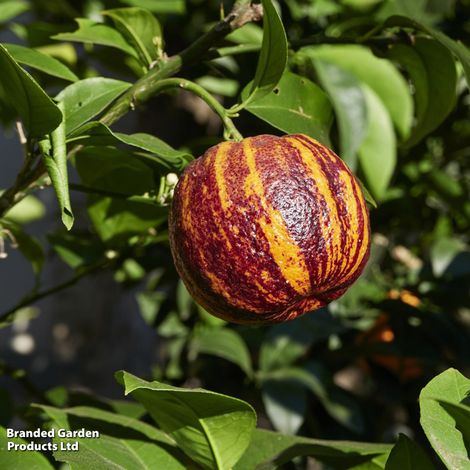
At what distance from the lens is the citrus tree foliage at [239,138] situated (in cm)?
70

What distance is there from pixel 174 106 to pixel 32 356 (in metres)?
1.04

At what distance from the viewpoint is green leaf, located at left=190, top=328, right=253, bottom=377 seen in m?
1.29

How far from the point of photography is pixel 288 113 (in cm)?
78

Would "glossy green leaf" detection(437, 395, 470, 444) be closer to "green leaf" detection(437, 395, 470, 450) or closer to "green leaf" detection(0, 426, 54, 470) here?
"green leaf" detection(437, 395, 470, 450)

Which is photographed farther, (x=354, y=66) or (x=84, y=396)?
(x=354, y=66)

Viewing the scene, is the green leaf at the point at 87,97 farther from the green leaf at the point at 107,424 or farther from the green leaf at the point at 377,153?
the green leaf at the point at 377,153

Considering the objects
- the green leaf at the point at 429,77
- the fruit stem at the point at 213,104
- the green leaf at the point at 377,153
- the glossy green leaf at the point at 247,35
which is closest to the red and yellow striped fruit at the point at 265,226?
the fruit stem at the point at 213,104

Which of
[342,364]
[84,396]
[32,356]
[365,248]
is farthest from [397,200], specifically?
[32,356]

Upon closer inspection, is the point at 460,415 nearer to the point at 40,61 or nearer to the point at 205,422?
the point at 205,422

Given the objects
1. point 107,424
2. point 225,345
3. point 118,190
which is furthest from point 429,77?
point 225,345

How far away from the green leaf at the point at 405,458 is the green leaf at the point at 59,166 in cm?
33

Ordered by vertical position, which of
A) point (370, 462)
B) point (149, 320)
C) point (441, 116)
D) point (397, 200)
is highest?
point (441, 116)

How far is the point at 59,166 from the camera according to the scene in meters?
0.65

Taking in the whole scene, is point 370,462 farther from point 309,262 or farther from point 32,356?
point 32,356
